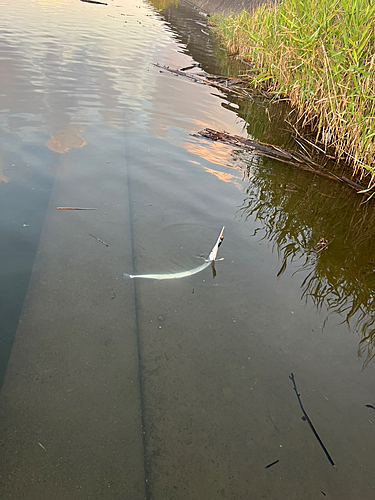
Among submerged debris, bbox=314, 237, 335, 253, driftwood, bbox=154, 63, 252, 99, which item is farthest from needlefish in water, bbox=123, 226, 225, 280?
driftwood, bbox=154, 63, 252, 99

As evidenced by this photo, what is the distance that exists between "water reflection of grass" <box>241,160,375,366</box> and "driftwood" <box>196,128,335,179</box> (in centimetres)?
20

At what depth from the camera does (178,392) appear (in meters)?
1.48

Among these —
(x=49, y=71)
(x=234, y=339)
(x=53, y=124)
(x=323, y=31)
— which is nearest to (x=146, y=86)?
(x=49, y=71)

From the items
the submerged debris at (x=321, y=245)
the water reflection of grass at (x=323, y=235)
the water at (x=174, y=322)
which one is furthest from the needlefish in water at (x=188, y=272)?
the submerged debris at (x=321, y=245)

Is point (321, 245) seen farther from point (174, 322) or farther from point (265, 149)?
point (265, 149)

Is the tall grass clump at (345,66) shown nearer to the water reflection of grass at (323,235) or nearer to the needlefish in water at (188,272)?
the water reflection of grass at (323,235)

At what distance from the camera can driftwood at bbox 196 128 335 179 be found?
3.86 m

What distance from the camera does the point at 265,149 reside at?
4047 mm

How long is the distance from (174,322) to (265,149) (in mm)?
2907

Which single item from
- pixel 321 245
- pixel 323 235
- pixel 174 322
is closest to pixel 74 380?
pixel 174 322

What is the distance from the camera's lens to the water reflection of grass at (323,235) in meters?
2.11

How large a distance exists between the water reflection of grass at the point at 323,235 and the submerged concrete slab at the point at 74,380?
1140 mm

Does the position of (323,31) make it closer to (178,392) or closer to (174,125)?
(174,125)

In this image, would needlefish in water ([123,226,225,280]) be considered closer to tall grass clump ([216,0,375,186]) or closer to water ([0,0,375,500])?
water ([0,0,375,500])
